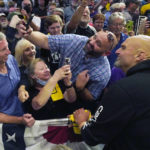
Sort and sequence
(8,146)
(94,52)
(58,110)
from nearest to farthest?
1. (8,146)
2. (58,110)
3. (94,52)

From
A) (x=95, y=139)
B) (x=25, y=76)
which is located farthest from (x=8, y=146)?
(x=95, y=139)

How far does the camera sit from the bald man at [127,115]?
3.59ft

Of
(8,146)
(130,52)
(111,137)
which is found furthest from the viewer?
(8,146)

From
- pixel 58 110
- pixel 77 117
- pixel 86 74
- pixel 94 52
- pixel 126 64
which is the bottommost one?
pixel 58 110

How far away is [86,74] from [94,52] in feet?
0.86

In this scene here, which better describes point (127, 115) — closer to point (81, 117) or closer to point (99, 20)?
point (81, 117)

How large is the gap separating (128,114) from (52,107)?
93 cm

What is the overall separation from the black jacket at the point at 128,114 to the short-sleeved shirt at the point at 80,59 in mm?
853

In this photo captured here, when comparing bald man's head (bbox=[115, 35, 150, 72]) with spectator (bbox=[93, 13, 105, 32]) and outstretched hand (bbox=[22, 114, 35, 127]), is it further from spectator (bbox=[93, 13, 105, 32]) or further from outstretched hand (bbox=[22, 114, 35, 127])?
spectator (bbox=[93, 13, 105, 32])

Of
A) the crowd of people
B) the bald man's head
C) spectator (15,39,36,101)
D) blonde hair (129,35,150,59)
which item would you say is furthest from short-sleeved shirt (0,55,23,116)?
blonde hair (129,35,150,59)

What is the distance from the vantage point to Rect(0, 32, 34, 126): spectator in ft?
5.83

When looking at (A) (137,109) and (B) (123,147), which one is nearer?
(A) (137,109)

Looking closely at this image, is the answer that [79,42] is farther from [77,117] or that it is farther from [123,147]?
[123,147]

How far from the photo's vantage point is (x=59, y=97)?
194 cm
